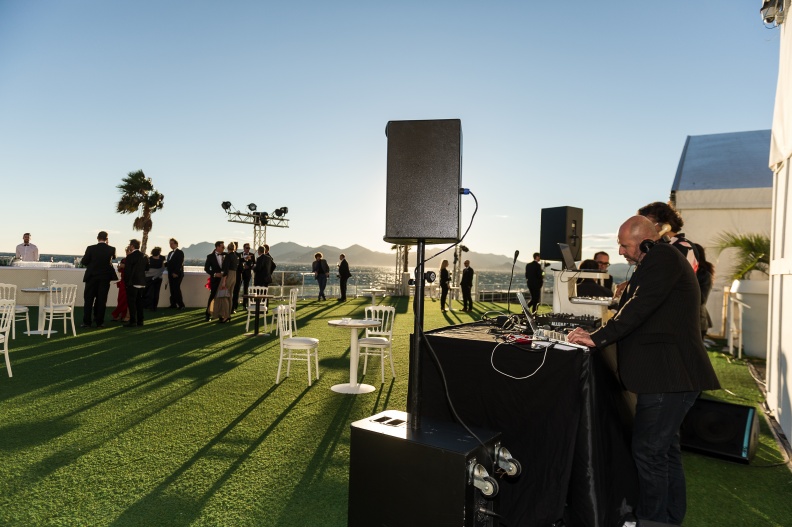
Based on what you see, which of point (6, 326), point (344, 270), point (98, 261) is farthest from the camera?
point (344, 270)

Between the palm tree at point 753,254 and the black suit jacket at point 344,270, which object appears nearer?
the palm tree at point 753,254

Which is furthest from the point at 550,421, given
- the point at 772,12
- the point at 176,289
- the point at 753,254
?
the point at 176,289

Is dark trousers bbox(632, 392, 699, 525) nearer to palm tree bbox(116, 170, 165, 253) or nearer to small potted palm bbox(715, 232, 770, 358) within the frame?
small potted palm bbox(715, 232, 770, 358)

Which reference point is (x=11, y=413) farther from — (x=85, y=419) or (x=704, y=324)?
(x=704, y=324)

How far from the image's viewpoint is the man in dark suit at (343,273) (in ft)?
51.0

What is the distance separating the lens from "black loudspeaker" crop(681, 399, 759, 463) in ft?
10.8

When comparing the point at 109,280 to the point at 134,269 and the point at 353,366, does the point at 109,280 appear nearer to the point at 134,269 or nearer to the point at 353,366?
the point at 134,269

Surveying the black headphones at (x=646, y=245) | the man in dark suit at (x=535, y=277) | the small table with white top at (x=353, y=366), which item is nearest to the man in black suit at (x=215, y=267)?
the small table with white top at (x=353, y=366)

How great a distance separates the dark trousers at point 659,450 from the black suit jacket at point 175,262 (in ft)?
36.7

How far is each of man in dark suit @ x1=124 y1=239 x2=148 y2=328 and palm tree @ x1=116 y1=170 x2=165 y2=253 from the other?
16641mm

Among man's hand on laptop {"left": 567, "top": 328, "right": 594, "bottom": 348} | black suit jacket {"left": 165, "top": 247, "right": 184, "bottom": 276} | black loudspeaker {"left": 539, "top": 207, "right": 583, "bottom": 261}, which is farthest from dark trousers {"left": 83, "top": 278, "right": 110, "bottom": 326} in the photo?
man's hand on laptop {"left": 567, "top": 328, "right": 594, "bottom": 348}

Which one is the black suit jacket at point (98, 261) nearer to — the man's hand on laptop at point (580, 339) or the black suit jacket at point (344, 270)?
the black suit jacket at point (344, 270)

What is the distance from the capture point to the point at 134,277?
880cm

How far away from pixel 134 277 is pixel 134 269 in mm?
151
